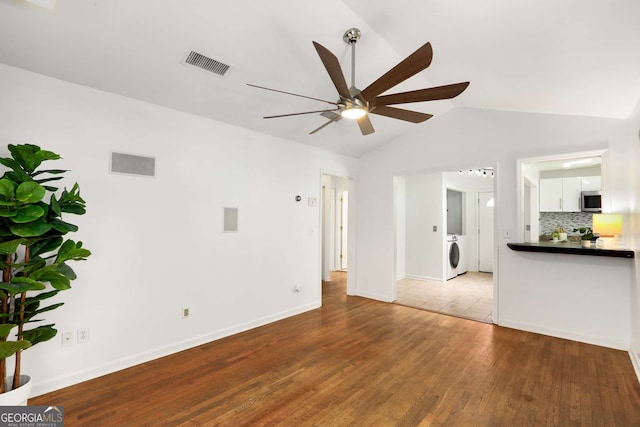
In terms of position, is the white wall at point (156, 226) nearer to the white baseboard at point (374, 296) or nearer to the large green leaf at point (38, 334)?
the large green leaf at point (38, 334)

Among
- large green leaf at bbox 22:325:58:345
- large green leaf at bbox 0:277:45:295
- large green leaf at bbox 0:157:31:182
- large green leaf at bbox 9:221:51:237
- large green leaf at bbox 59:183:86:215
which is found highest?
large green leaf at bbox 0:157:31:182

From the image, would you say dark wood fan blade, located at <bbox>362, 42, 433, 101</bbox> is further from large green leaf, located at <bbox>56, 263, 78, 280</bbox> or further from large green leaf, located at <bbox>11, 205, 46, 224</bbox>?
large green leaf, located at <bbox>56, 263, 78, 280</bbox>

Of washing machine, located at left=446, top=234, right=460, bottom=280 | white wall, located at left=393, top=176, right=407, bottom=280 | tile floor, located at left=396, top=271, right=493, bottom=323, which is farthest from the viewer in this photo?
white wall, located at left=393, top=176, right=407, bottom=280

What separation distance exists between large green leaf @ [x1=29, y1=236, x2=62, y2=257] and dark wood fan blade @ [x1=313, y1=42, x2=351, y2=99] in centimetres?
228

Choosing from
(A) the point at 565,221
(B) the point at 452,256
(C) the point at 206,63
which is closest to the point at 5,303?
(C) the point at 206,63

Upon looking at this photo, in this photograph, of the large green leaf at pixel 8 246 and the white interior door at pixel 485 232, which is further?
the white interior door at pixel 485 232

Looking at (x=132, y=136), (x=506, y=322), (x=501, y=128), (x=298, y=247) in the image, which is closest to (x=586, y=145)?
(x=501, y=128)

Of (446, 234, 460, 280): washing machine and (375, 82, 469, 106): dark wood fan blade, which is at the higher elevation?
(375, 82, 469, 106): dark wood fan blade

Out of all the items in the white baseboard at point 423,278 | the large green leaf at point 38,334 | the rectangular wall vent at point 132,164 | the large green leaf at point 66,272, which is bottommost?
the white baseboard at point 423,278

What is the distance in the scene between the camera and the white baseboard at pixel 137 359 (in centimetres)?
234

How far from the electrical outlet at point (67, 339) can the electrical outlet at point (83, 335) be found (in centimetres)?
5

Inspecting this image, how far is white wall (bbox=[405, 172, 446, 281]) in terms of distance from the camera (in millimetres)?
6371

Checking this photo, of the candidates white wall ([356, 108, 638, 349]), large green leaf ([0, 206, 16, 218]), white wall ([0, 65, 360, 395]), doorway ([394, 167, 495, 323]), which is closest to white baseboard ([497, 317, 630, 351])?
white wall ([356, 108, 638, 349])

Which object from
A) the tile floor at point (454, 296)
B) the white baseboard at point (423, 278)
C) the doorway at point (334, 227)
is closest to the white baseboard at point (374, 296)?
the tile floor at point (454, 296)
